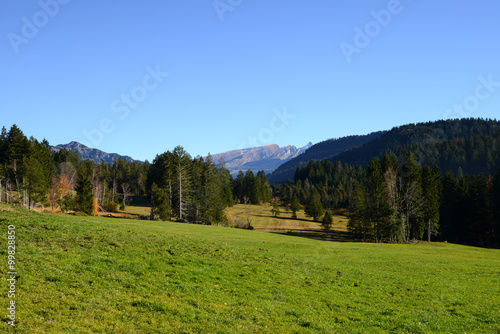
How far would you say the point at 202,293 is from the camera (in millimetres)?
15203

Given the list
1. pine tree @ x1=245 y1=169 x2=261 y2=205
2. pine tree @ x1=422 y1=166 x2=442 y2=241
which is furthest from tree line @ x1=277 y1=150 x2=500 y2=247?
pine tree @ x1=245 y1=169 x2=261 y2=205

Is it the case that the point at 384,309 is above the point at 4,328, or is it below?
below

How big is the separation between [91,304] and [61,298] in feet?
4.01

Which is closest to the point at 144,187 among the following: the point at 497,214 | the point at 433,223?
the point at 433,223

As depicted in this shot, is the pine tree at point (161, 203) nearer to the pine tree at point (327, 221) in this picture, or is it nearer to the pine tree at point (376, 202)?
the pine tree at point (376, 202)

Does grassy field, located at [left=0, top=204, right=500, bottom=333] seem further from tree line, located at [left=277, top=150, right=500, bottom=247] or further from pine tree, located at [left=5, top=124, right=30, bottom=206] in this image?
pine tree, located at [left=5, top=124, right=30, bottom=206]

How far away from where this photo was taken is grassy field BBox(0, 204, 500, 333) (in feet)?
37.8

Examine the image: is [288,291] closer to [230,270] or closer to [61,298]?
[230,270]

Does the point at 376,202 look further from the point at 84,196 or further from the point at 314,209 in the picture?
the point at 84,196

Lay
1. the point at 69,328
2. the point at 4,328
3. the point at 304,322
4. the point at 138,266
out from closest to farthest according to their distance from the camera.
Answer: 1. the point at 4,328
2. the point at 69,328
3. the point at 304,322
4. the point at 138,266

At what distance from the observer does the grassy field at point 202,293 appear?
11.5m

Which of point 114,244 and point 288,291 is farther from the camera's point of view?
point 114,244

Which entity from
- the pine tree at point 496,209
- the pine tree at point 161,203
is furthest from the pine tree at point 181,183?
the pine tree at point 496,209

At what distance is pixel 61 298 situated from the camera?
39.8 feet
